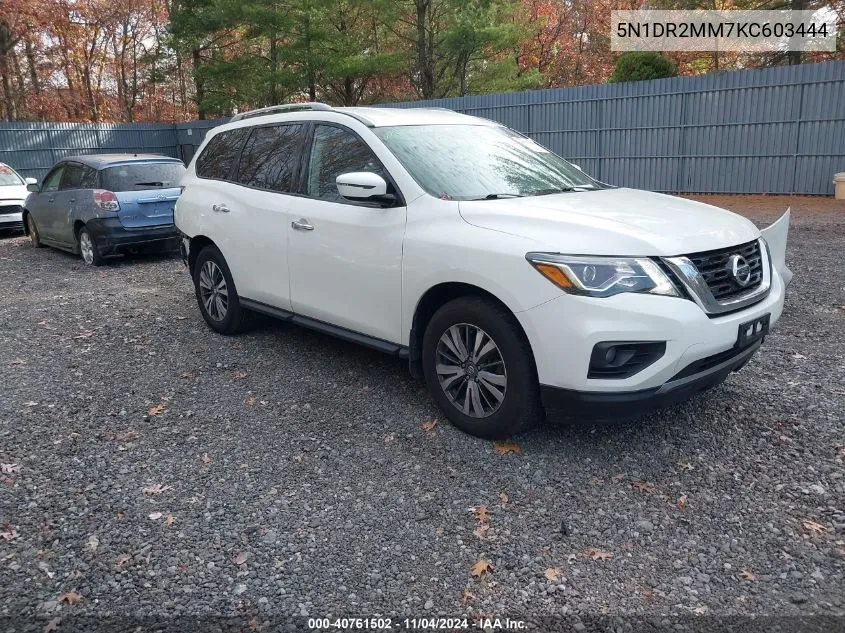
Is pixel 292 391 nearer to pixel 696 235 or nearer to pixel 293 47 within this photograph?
pixel 696 235

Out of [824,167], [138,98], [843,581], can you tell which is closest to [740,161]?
[824,167]

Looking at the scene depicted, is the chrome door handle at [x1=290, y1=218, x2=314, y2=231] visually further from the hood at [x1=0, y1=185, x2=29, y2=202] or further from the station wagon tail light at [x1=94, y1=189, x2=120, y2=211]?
the hood at [x1=0, y1=185, x2=29, y2=202]

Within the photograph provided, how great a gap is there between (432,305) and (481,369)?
51cm

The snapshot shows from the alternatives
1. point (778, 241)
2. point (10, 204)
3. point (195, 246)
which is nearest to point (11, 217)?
point (10, 204)

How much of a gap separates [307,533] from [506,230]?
1772 millimetres

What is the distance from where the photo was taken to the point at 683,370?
328cm

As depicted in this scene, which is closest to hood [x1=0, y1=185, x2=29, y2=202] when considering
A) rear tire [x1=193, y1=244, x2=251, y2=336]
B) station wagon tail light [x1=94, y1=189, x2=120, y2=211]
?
station wagon tail light [x1=94, y1=189, x2=120, y2=211]

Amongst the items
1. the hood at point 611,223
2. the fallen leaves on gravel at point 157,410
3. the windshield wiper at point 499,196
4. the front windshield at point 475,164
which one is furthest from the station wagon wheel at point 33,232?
the hood at point 611,223

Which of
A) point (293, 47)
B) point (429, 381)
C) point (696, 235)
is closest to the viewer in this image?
point (696, 235)

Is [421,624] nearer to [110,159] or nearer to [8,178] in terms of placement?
[110,159]

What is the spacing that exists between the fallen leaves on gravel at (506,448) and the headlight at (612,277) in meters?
1.02

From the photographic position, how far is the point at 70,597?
2.70m

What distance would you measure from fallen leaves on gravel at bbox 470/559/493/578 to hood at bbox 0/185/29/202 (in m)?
13.8

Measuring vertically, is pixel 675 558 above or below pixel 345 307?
below
